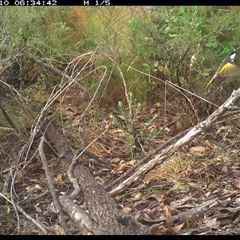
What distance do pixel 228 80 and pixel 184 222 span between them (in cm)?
187

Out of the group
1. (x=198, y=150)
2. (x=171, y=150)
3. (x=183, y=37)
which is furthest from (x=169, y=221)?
(x=183, y=37)

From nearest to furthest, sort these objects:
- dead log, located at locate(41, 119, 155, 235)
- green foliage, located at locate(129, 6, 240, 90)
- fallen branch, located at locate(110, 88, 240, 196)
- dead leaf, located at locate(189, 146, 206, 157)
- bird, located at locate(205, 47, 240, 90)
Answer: dead log, located at locate(41, 119, 155, 235) < fallen branch, located at locate(110, 88, 240, 196) < dead leaf, located at locate(189, 146, 206, 157) < bird, located at locate(205, 47, 240, 90) < green foliage, located at locate(129, 6, 240, 90)

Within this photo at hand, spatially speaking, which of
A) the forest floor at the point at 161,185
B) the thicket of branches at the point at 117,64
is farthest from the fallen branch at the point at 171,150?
the thicket of branches at the point at 117,64

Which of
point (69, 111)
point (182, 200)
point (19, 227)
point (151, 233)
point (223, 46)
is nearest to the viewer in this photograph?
point (151, 233)

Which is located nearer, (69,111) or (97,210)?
(97,210)

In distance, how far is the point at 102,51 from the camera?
473 cm

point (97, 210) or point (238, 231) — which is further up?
point (97, 210)

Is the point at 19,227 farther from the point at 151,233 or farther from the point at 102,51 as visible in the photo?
the point at 102,51

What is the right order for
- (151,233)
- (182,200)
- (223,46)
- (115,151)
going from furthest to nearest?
(223,46) → (115,151) → (182,200) → (151,233)

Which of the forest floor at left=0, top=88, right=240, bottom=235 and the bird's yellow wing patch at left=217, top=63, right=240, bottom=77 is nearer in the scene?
the forest floor at left=0, top=88, right=240, bottom=235

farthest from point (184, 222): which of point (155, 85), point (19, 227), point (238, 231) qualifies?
point (155, 85)

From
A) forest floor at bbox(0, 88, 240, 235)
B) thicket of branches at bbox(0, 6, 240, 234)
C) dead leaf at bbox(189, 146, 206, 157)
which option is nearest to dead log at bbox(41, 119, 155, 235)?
forest floor at bbox(0, 88, 240, 235)

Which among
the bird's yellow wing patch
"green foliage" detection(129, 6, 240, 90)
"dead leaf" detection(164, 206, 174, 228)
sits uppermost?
"green foliage" detection(129, 6, 240, 90)

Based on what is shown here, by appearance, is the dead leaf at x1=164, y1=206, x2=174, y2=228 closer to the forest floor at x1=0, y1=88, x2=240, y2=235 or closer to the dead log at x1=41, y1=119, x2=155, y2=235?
the forest floor at x1=0, y1=88, x2=240, y2=235
